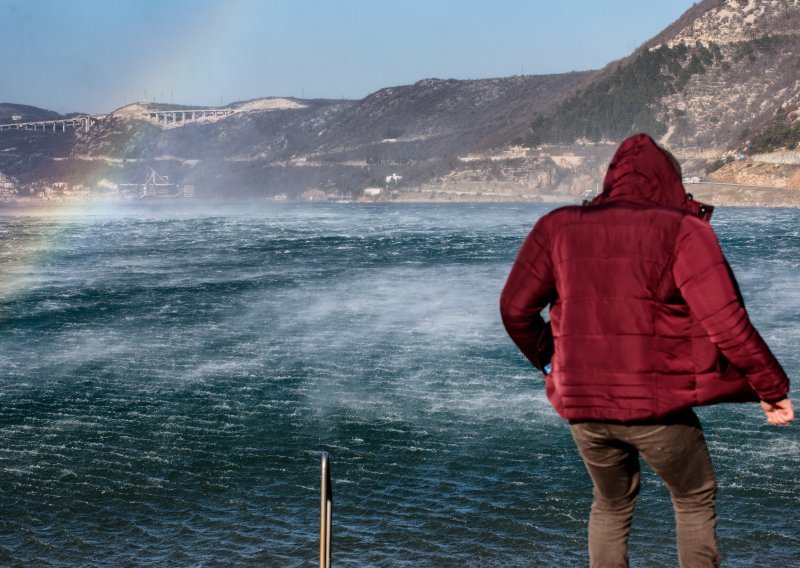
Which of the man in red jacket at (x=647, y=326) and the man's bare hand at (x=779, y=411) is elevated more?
the man in red jacket at (x=647, y=326)

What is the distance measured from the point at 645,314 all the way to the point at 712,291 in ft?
0.87

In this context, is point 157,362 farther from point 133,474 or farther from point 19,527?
point 19,527

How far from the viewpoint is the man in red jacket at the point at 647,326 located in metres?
3.97

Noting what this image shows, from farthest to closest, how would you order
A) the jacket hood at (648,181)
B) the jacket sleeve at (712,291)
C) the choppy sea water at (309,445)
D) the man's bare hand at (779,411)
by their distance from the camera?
the choppy sea water at (309,445) → the jacket hood at (648,181) → the man's bare hand at (779,411) → the jacket sleeve at (712,291)

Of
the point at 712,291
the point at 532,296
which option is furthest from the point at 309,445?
the point at 712,291

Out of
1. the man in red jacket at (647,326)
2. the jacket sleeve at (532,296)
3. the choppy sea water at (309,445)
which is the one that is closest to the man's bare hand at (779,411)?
the man in red jacket at (647,326)

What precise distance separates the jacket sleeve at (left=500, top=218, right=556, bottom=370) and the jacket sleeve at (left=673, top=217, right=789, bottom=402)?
1.69ft

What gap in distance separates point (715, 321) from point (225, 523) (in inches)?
230

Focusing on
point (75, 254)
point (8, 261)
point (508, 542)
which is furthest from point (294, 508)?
point (75, 254)

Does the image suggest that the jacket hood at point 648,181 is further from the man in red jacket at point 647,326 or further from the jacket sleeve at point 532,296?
the jacket sleeve at point 532,296

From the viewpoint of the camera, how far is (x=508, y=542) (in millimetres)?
8312

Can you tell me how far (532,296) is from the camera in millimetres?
4297

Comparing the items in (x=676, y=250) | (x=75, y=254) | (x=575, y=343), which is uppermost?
(x=676, y=250)

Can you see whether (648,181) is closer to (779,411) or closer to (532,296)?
(532,296)
